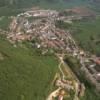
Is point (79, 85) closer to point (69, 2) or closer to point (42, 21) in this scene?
point (42, 21)

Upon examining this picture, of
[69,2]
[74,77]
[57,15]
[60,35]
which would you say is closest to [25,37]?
[60,35]

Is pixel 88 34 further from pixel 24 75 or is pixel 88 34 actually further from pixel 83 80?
pixel 24 75

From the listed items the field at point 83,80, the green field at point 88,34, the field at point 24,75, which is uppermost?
the field at point 24,75

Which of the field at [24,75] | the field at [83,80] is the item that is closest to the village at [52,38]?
the field at [83,80]

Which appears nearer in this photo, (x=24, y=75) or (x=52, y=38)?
(x=24, y=75)

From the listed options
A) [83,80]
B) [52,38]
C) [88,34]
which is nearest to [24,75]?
[83,80]

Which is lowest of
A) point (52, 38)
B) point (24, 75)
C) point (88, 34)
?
point (88, 34)

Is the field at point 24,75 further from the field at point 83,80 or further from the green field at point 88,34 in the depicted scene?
the green field at point 88,34
